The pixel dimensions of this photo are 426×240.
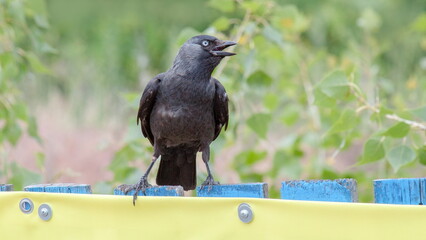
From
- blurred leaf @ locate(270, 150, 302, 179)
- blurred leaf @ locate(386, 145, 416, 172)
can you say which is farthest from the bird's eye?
blurred leaf @ locate(270, 150, 302, 179)

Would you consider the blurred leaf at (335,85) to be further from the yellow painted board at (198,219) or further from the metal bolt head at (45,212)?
the metal bolt head at (45,212)

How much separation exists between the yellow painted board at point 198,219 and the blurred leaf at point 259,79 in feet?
5.80

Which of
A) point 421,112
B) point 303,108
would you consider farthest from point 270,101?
point 421,112

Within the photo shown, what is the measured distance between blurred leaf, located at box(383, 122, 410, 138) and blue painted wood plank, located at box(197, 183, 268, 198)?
778 millimetres

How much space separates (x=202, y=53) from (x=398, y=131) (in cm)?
97

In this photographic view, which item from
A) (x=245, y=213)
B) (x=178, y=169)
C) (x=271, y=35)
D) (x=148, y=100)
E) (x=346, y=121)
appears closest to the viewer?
(x=245, y=213)

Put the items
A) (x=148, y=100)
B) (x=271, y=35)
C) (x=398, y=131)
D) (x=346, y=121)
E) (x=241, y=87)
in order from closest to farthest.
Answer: (x=398, y=131), (x=346, y=121), (x=148, y=100), (x=271, y=35), (x=241, y=87)

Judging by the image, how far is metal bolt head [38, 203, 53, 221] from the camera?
216cm

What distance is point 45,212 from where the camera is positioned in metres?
2.16

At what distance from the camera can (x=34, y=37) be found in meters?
3.69

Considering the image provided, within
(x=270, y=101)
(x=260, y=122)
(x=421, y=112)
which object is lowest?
(x=421, y=112)

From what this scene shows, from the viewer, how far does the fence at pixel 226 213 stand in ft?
5.58

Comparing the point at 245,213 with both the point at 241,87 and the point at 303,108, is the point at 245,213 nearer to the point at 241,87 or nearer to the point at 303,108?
the point at 241,87

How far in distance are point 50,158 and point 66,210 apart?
460 cm
